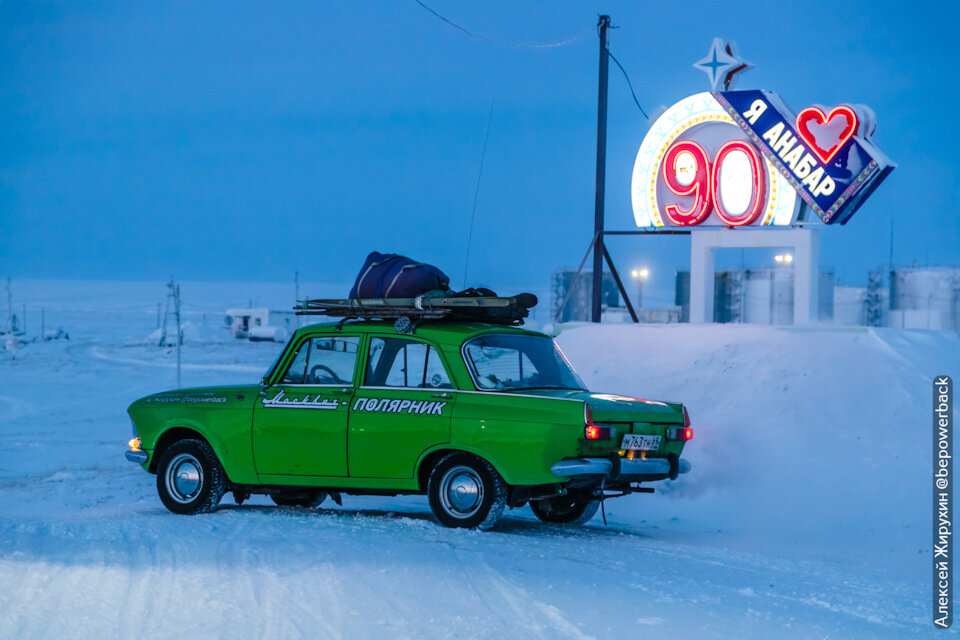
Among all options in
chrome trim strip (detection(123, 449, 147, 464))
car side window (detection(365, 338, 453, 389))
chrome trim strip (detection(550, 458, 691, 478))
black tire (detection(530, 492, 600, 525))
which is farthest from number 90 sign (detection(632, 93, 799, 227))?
chrome trim strip (detection(123, 449, 147, 464))

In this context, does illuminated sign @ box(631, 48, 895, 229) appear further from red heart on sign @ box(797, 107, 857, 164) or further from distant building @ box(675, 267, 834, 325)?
distant building @ box(675, 267, 834, 325)

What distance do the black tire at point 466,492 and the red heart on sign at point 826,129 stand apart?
1220 centimetres

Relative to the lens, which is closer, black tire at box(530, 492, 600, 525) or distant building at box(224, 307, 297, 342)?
black tire at box(530, 492, 600, 525)

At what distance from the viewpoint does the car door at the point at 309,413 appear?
1009cm

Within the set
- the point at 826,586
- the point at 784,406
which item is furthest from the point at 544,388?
the point at 784,406

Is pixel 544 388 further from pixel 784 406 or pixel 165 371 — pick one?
pixel 165 371

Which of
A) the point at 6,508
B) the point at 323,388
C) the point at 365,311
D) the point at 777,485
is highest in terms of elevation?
the point at 365,311

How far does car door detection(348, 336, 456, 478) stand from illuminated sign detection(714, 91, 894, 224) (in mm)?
11608

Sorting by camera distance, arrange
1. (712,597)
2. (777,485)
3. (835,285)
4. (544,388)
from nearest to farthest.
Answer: (712,597)
(544,388)
(777,485)
(835,285)

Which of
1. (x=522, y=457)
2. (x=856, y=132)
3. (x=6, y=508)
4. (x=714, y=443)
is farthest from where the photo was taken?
(x=6, y=508)

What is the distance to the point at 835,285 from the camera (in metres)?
57.8

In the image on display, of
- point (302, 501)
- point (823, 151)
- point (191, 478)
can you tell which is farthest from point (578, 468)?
point (823, 151)

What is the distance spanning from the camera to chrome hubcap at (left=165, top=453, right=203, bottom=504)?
10695mm

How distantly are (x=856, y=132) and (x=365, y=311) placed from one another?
11759 mm
